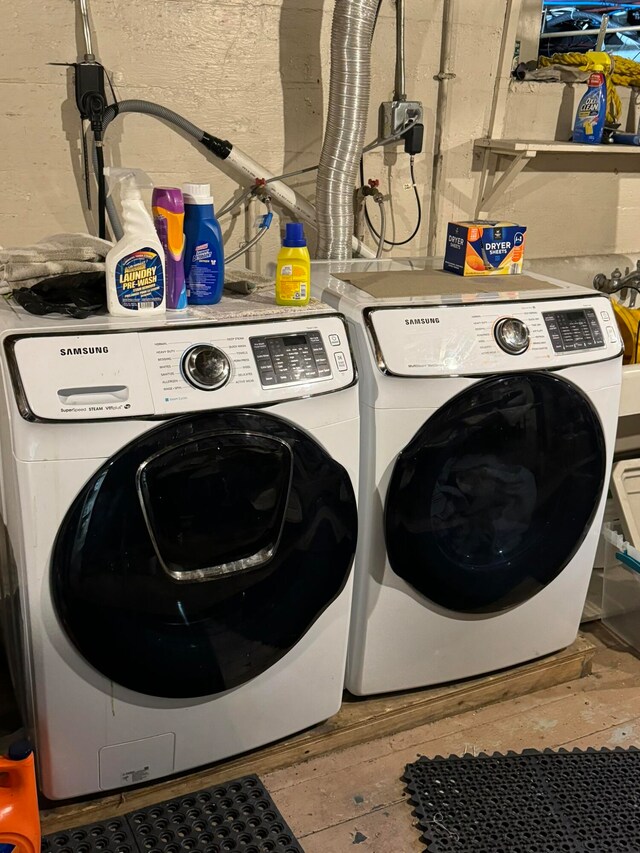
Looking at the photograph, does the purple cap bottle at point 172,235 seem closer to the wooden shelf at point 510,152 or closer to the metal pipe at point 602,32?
the wooden shelf at point 510,152

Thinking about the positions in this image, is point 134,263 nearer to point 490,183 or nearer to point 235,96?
point 235,96

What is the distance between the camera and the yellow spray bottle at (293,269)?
4.81 feet

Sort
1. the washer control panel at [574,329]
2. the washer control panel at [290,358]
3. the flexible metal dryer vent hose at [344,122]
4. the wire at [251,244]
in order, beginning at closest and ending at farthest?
the washer control panel at [290,358] → the washer control panel at [574,329] → the flexible metal dryer vent hose at [344,122] → the wire at [251,244]

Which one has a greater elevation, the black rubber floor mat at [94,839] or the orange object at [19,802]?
the orange object at [19,802]

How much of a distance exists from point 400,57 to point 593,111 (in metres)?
0.67

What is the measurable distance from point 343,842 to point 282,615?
442 millimetres

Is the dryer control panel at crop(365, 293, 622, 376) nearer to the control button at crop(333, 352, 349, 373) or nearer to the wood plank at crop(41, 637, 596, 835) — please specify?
the control button at crop(333, 352, 349, 373)

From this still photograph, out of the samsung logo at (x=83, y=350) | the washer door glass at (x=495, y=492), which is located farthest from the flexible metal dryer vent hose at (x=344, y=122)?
the samsung logo at (x=83, y=350)

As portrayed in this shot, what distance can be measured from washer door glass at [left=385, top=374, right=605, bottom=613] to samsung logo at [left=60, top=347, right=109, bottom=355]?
0.61 metres

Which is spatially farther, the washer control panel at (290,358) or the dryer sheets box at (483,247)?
the dryer sheets box at (483,247)

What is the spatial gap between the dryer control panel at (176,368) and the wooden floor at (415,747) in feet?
2.69

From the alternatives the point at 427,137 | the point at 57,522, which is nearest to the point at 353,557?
the point at 57,522

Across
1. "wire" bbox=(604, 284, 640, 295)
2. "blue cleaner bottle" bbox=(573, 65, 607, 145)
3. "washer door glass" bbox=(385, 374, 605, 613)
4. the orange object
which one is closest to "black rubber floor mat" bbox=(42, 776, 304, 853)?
the orange object

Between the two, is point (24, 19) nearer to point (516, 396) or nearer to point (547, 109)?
point (516, 396)
